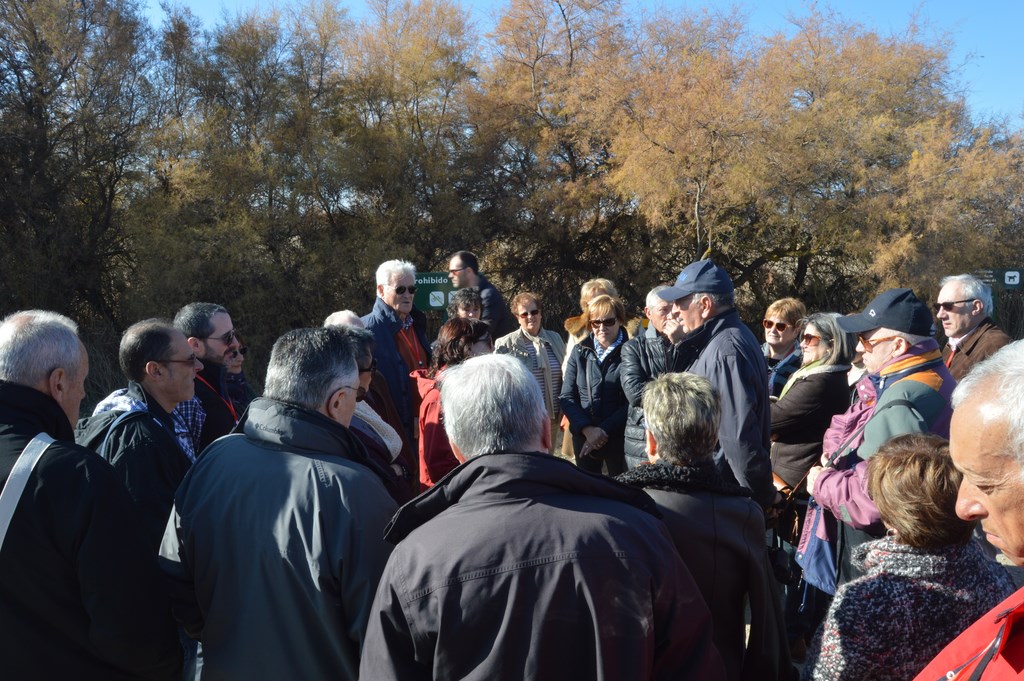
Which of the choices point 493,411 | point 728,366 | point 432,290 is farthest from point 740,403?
point 432,290

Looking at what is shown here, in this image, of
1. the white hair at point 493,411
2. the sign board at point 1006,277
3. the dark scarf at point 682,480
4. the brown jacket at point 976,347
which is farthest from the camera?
the sign board at point 1006,277

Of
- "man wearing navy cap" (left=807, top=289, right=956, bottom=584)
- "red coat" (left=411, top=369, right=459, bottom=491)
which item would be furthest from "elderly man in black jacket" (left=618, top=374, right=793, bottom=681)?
"red coat" (left=411, top=369, right=459, bottom=491)

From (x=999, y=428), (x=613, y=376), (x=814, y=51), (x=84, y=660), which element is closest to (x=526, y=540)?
(x=999, y=428)

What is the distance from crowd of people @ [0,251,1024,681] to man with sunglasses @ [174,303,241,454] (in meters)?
0.50

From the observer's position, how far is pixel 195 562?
1.88m

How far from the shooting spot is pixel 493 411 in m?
1.69

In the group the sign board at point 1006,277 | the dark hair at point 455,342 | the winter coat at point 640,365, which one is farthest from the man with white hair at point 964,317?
the sign board at point 1006,277

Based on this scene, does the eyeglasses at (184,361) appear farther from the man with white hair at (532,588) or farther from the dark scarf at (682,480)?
the dark scarf at (682,480)

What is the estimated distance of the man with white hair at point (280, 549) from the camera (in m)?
1.79

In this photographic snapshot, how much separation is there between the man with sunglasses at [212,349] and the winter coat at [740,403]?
6.81 ft

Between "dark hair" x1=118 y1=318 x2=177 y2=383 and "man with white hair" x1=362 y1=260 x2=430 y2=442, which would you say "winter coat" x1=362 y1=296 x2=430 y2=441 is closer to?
"man with white hair" x1=362 y1=260 x2=430 y2=442

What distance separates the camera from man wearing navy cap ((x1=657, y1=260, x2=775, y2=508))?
10.2ft

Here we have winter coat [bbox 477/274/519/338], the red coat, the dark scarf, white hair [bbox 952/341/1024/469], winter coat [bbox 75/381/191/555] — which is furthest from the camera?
winter coat [bbox 477/274/519/338]

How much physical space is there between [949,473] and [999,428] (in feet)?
2.34
